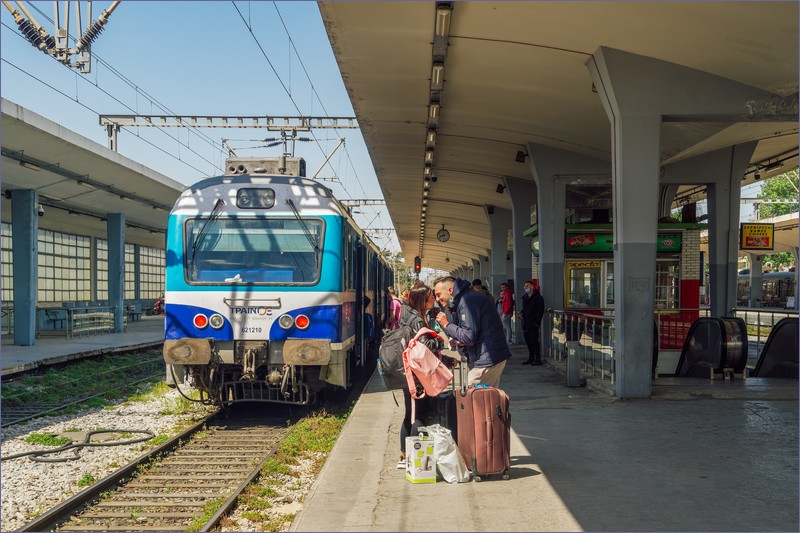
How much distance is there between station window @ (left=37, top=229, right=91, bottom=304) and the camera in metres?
29.3

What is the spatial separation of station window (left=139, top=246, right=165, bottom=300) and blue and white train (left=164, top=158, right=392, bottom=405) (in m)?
32.7

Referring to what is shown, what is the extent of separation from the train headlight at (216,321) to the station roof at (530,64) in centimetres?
378

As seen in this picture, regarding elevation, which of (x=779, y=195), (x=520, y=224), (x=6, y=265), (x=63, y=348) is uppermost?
(x=779, y=195)

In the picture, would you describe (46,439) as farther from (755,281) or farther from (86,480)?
(755,281)

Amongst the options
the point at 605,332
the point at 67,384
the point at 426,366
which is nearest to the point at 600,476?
the point at 426,366

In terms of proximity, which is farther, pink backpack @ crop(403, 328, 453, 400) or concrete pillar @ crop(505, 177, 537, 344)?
concrete pillar @ crop(505, 177, 537, 344)

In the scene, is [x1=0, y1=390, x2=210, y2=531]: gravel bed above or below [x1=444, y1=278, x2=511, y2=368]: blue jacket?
below

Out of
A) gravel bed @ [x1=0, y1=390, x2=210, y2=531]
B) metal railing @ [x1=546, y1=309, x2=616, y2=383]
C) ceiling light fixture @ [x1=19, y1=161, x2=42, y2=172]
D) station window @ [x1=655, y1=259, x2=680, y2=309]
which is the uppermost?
ceiling light fixture @ [x1=19, y1=161, x2=42, y2=172]

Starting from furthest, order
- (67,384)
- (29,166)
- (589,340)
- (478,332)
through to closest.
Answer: (29,166)
(67,384)
(589,340)
(478,332)

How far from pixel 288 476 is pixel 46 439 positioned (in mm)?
3404

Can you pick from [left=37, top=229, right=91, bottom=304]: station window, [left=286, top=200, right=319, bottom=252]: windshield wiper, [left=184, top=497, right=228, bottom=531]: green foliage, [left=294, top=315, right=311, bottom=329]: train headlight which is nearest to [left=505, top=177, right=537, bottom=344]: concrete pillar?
[left=286, top=200, right=319, bottom=252]: windshield wiper

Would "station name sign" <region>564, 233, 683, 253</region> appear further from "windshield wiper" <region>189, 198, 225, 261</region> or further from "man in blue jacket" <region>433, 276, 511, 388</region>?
"man in blue jacket" <region>433, 276, 511, 388</region>

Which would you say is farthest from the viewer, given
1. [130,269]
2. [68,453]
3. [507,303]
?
[130,269]

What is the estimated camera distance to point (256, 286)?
9875 millimetres
